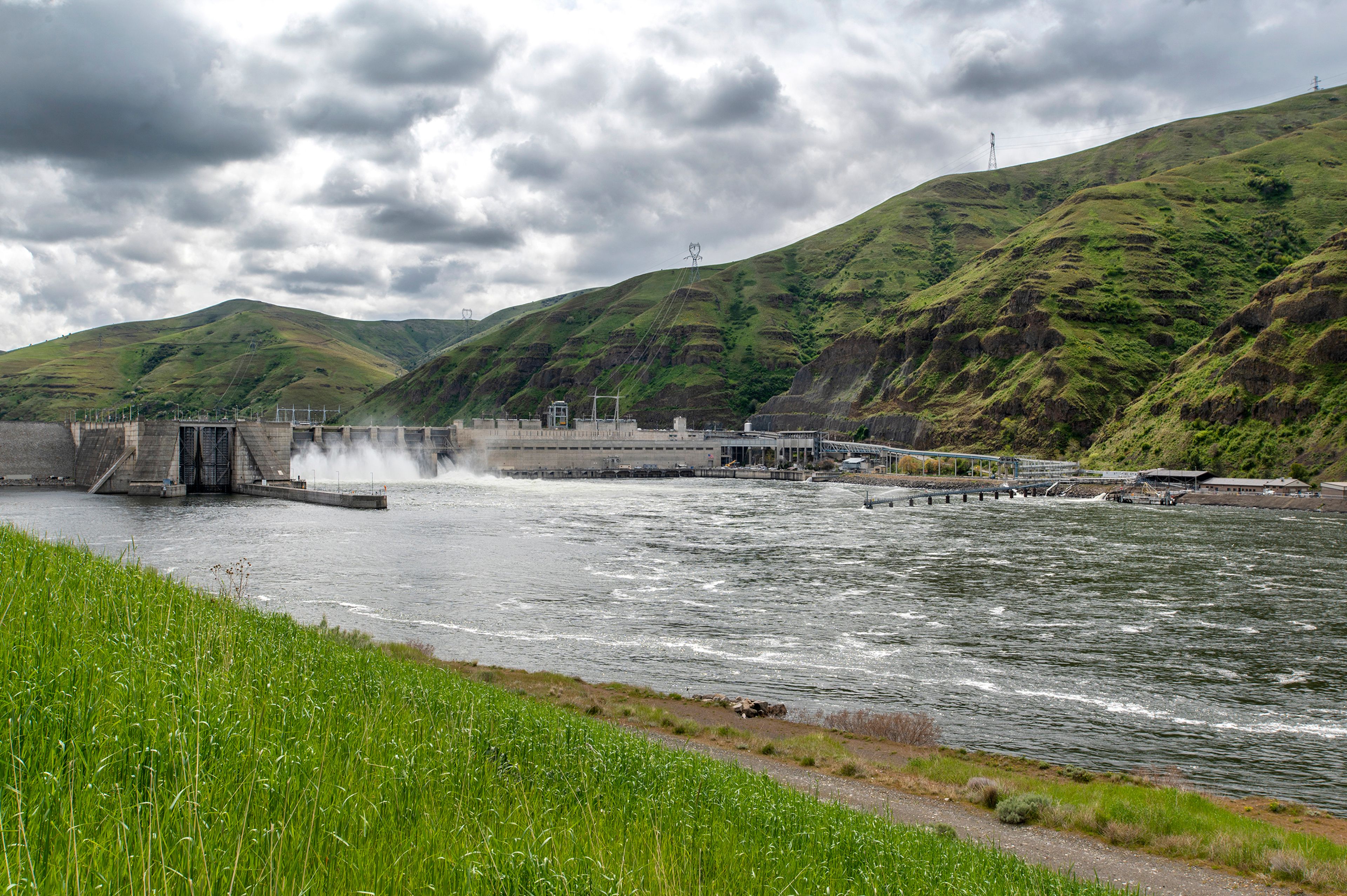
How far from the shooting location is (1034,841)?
514 inches

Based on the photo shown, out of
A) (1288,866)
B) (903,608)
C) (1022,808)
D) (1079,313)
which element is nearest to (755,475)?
(1079,313)

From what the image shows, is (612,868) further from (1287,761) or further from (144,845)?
(1287,761)

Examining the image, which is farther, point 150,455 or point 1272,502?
point 150,455

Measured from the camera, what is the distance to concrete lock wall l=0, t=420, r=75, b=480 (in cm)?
10381

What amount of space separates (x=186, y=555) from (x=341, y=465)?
81.8 m

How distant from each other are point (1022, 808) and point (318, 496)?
81.8m

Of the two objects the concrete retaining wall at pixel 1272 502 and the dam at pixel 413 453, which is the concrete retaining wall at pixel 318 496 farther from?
the concrete retaining wall at pixel 1272 502

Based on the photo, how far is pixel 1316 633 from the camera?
30859 millimetres

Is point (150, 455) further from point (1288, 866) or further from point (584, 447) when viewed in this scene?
point (1288, 866)

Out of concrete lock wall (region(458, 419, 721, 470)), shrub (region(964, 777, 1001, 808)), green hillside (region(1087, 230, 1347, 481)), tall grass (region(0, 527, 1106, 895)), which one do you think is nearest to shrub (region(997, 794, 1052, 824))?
shrub (region(964, 777, 1001, 808))

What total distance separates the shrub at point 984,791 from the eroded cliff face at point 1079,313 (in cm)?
11534

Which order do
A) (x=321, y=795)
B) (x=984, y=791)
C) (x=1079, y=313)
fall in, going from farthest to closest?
(x=1079, y=313) < (x=984, y=791) < (x=321, y=795)

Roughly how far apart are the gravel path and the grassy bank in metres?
0.41

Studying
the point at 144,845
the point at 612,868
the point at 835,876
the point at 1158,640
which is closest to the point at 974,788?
the point at 835,876
